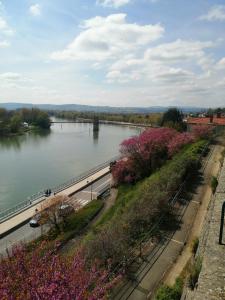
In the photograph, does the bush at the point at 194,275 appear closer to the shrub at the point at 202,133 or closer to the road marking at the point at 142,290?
the road marking at the point at 142,290

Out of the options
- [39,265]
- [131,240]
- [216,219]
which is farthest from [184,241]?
[39,265]


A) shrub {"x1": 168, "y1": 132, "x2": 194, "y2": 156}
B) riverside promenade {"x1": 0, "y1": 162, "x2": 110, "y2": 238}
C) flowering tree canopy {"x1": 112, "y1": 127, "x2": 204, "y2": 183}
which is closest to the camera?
riverside promenade {"x1": 0, "y1": 162, "x2": 110, "y2": 238}

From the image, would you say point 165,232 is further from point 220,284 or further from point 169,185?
point 220,284

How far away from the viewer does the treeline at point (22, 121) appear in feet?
341

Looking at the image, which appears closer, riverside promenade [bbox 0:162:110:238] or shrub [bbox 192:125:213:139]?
riverside promenade [bbox 0:162:110:238]

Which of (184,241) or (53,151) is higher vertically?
(184,241)

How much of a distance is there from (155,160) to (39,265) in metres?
29.4

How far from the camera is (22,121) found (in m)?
127

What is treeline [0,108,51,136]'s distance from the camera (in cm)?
10400

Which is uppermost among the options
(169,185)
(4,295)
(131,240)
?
(4,295)

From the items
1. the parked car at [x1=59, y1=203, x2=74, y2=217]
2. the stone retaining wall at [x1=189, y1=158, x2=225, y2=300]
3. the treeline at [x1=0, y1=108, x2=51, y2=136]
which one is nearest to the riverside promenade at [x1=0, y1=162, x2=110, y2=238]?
the parked car at [x1=59, y1=203, x2=74, y2=217]

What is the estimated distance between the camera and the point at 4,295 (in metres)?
6.72

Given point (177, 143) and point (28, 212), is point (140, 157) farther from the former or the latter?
point (28, 212)

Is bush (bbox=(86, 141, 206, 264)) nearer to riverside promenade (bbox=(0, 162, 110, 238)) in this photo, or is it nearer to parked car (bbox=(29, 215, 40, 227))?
parked car (bbox=(29, 215, 40, 227))
